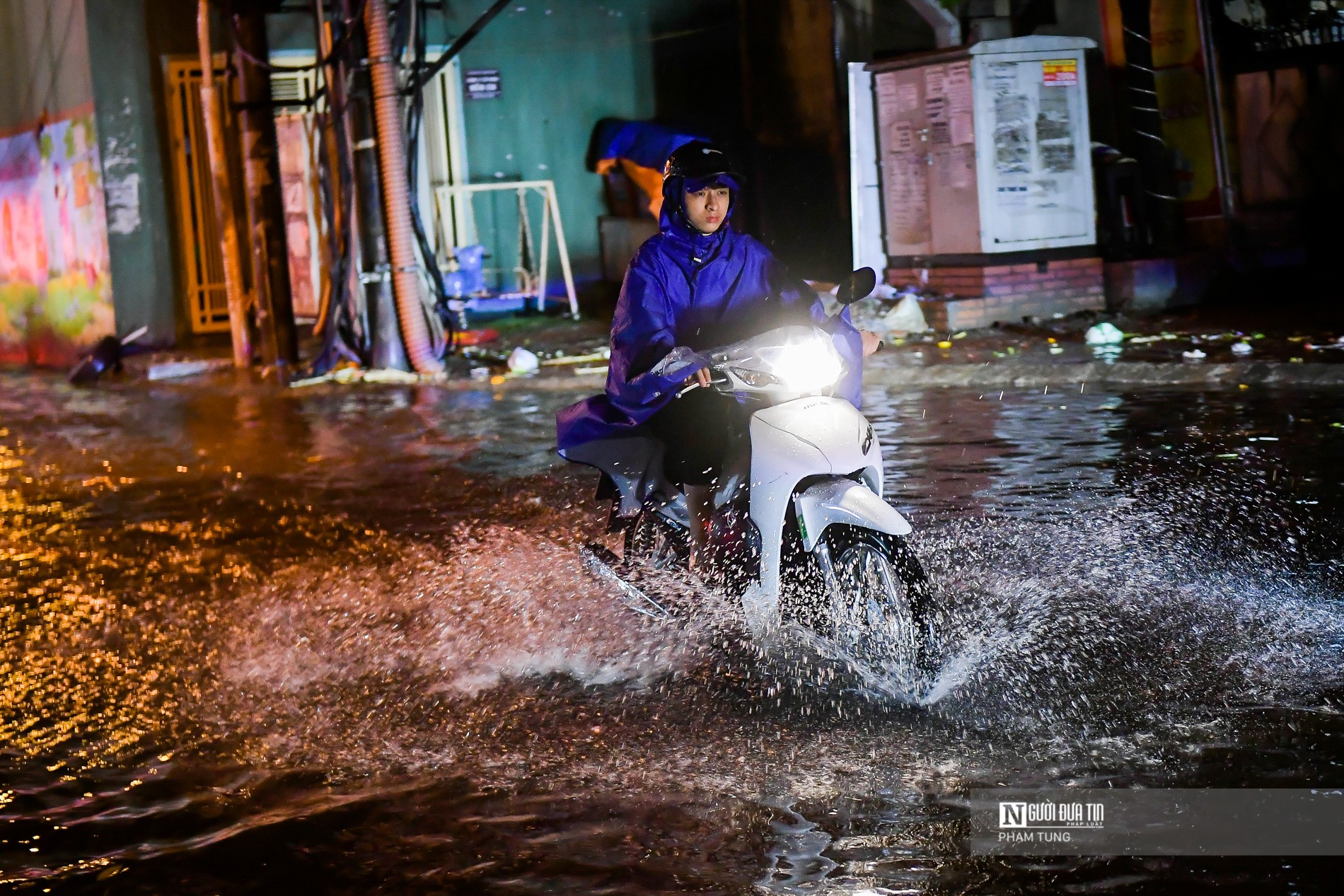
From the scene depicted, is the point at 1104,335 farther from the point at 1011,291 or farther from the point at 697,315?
the point at 697,315

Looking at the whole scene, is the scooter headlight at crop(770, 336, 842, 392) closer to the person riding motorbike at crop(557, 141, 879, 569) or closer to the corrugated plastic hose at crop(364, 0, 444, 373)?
Answer: the person riding motorbike at crop(557, 141, 879, 569)

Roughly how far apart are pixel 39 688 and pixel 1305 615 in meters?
4.21

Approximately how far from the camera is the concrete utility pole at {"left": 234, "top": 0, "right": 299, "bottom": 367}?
14148mm

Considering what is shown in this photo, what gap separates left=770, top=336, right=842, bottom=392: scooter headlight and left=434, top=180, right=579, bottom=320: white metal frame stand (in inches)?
519

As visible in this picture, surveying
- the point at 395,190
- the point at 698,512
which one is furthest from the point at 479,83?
the point at 698,512

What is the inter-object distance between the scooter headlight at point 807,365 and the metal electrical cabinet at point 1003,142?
991cm

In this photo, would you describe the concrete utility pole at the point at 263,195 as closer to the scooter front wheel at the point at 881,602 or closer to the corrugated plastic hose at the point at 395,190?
the corrugated plastic hose at the point at 395,190

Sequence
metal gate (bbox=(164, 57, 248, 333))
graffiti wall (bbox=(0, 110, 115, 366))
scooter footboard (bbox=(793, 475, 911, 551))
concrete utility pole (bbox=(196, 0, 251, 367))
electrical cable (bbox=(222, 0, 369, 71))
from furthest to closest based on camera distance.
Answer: metal gate (bbox=(164, 57, 248, 333)) < graffiti wall (bbox=(0, 110, 115, 366)) < concrete utility pole (bbox=(196, 0, 251, 367)) < electrical cable (bbox=(222, 0, 369, 71)) < scooter footboard (bbox=(793, 475, 911, 551))

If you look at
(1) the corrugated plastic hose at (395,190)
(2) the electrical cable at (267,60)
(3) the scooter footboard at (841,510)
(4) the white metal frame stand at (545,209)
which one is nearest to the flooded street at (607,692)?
(3) the scooter footboard at (841,510)

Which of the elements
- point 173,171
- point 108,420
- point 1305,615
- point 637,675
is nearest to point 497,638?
point 637,675

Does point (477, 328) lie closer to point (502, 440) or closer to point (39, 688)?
point (502, 440)

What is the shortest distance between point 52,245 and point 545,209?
5.75m

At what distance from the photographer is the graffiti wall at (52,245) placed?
17734 mm

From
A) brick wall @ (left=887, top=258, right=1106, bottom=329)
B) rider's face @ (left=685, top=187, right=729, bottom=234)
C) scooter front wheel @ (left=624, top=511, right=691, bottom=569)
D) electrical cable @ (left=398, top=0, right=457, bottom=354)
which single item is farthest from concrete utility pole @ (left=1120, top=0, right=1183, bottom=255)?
rider's face @ (left=685, top=187, right=729, bottom=234)
